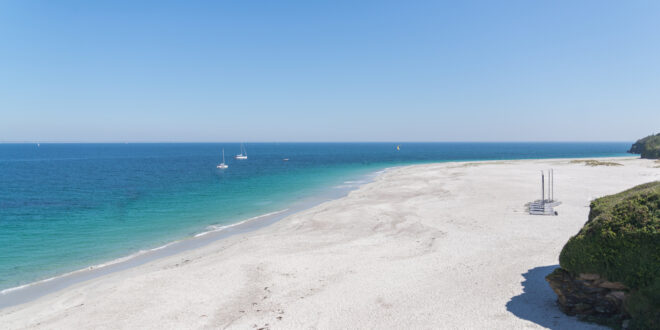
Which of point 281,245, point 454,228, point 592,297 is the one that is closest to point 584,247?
point 592,297

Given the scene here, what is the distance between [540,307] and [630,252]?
321cm

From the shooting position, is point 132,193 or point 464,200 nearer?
point 464,200

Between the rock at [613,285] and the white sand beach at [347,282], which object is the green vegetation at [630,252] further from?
the white sand beach at [347,282]

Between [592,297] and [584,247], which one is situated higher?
[584,247]

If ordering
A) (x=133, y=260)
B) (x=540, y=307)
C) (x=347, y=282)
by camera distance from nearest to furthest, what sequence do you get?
(x=540, y=307)
(x=347, y=282)
(x=133, y=260)

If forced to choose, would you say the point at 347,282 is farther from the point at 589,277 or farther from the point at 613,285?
the point at 613,285

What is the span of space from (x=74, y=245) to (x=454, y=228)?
2499 centimetres

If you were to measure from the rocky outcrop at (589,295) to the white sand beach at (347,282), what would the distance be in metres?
0.46

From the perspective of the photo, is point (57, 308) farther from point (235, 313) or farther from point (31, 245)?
point (31, 245)

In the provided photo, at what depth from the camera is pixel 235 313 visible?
1219cm

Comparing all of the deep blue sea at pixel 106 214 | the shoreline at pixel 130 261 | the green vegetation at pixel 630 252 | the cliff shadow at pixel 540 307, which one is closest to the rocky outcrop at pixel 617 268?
the green vegetation at pixel 630 252

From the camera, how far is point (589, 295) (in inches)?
395

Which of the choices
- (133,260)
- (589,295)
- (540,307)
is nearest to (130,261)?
(133,260)

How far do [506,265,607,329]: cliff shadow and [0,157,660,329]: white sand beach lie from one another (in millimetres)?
31
